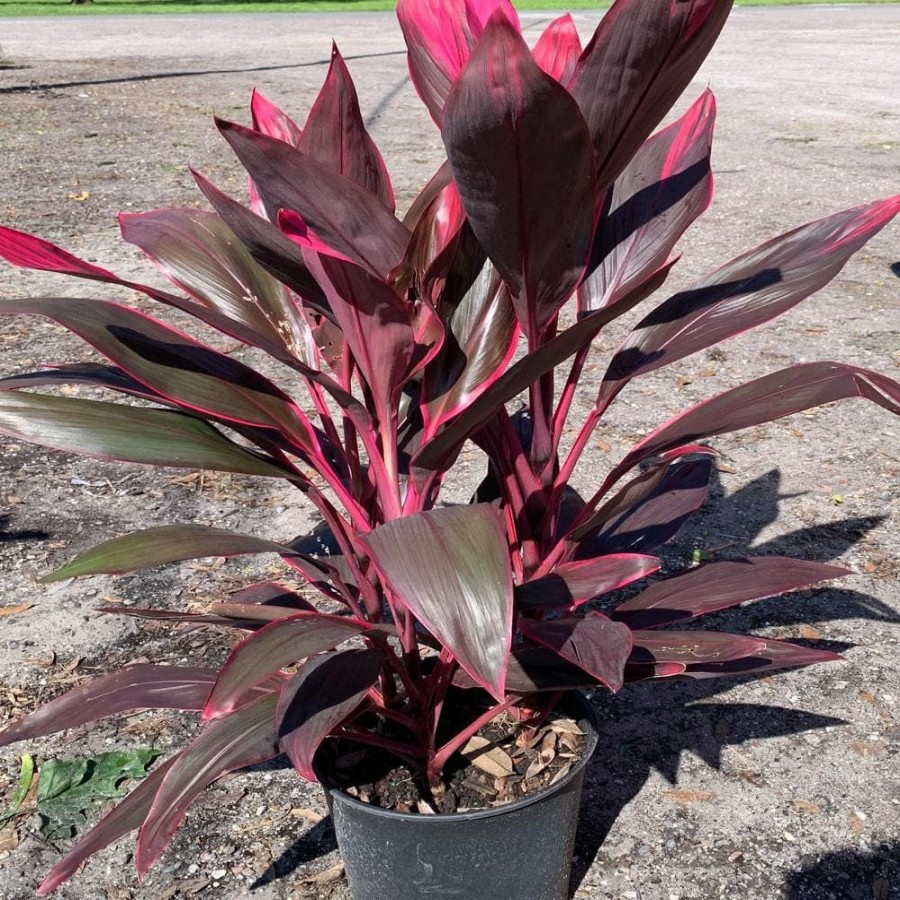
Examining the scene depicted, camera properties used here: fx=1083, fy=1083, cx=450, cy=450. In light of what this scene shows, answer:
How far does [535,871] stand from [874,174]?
6.89 meters

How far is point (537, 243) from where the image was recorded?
127 centimetres

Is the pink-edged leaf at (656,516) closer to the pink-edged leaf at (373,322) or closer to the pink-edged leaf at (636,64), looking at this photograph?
the pink-edged leaf at (373,322)

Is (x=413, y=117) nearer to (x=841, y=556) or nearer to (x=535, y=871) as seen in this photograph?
(x=841, y=556)

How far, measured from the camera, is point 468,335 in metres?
1.50

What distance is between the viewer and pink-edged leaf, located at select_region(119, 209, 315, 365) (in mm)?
1537

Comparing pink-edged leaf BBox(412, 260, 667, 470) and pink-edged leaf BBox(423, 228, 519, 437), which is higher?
pink-edged leaf BBox(412, 260, 667, 470)

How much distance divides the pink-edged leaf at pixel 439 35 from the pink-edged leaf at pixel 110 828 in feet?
3.22

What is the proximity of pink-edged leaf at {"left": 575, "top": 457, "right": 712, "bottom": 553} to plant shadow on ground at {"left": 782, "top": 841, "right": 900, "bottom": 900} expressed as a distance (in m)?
0.67

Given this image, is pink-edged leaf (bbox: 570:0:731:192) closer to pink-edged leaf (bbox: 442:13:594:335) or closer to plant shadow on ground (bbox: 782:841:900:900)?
pink-edged leaf (bbox: 442:13:594:335)

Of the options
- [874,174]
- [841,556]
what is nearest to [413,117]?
[874,174]

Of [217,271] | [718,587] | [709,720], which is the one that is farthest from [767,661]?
[217,271]

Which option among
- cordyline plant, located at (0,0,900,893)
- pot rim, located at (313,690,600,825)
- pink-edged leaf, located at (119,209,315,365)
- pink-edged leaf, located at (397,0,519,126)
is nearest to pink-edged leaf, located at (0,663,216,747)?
cordyline plant, located at (0,0,900,893)

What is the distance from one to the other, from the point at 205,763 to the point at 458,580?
463 millimetres

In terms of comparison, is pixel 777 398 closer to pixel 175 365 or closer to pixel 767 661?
pixel 767 661
